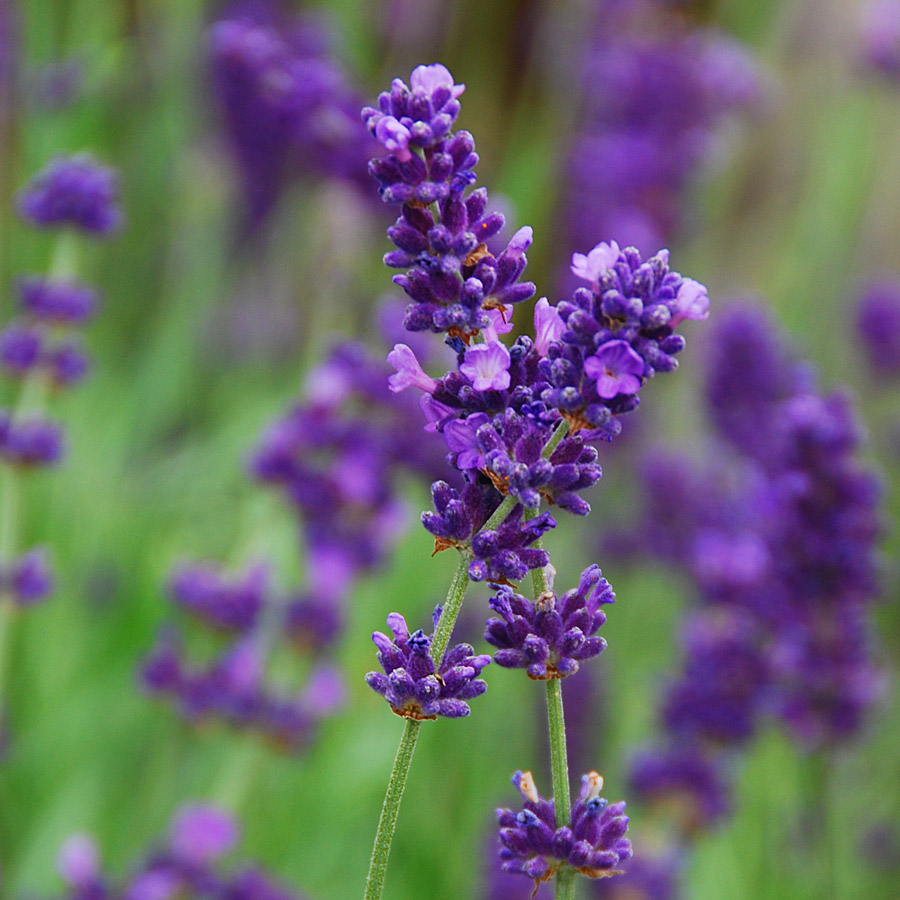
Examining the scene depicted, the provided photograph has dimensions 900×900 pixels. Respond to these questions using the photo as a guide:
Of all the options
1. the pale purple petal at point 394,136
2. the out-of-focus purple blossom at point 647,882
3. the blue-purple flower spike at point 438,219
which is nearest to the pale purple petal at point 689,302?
the blue-purple flower spike at point 438,219

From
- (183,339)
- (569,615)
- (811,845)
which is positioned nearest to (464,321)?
(569,615)

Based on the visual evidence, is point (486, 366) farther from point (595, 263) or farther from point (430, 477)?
point (430, 477)

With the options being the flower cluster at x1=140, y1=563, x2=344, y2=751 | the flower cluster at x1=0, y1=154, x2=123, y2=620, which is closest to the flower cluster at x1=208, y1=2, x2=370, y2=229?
the flower cluster at x1=0, y1=154, x2=123, y2=620

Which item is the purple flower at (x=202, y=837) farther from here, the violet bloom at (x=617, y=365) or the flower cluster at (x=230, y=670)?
the violet bloom at (x=617, y=365)

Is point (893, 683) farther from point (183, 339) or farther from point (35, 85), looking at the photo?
point (35, 85)

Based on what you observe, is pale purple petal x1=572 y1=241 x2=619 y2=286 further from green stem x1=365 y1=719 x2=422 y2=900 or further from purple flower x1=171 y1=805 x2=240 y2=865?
purple flower x1=171 y1=805 x2=240 y2=865

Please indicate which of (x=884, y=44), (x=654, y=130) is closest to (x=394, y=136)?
(x=654, y=130)
